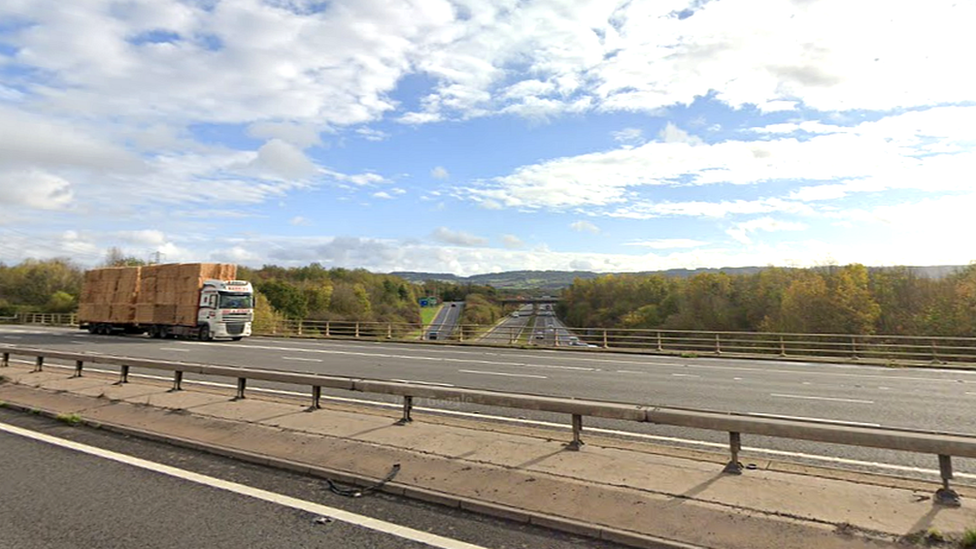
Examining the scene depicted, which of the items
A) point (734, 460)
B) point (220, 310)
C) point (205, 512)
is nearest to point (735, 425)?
point (734, 460)

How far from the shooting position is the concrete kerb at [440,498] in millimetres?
4141

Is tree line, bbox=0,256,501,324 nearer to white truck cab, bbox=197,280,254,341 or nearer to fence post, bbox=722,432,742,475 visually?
white truck cab, bbox=197,280,254,341

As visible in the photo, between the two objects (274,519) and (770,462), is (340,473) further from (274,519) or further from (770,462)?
(770,462)

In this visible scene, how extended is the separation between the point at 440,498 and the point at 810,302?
168ft

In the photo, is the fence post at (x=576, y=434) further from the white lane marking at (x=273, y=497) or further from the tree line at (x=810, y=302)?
the tree line at (x=810, y=302)

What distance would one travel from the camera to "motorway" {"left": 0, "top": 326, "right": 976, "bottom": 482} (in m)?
7.62

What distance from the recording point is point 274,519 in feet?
15.1

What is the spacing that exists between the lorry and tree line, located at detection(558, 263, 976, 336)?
141ft

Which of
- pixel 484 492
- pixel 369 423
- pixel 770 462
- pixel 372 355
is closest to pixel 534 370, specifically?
pixel 372 355

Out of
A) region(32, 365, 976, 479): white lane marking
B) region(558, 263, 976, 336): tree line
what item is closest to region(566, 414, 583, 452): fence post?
region(32, 365, 976, 479): white lane marking

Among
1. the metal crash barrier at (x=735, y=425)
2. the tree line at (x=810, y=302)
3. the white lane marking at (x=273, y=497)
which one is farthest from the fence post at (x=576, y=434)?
the tree line at (x=810, y=302)

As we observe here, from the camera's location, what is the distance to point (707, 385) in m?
13.6

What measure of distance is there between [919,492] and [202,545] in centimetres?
637

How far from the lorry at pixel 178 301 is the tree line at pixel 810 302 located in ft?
141
